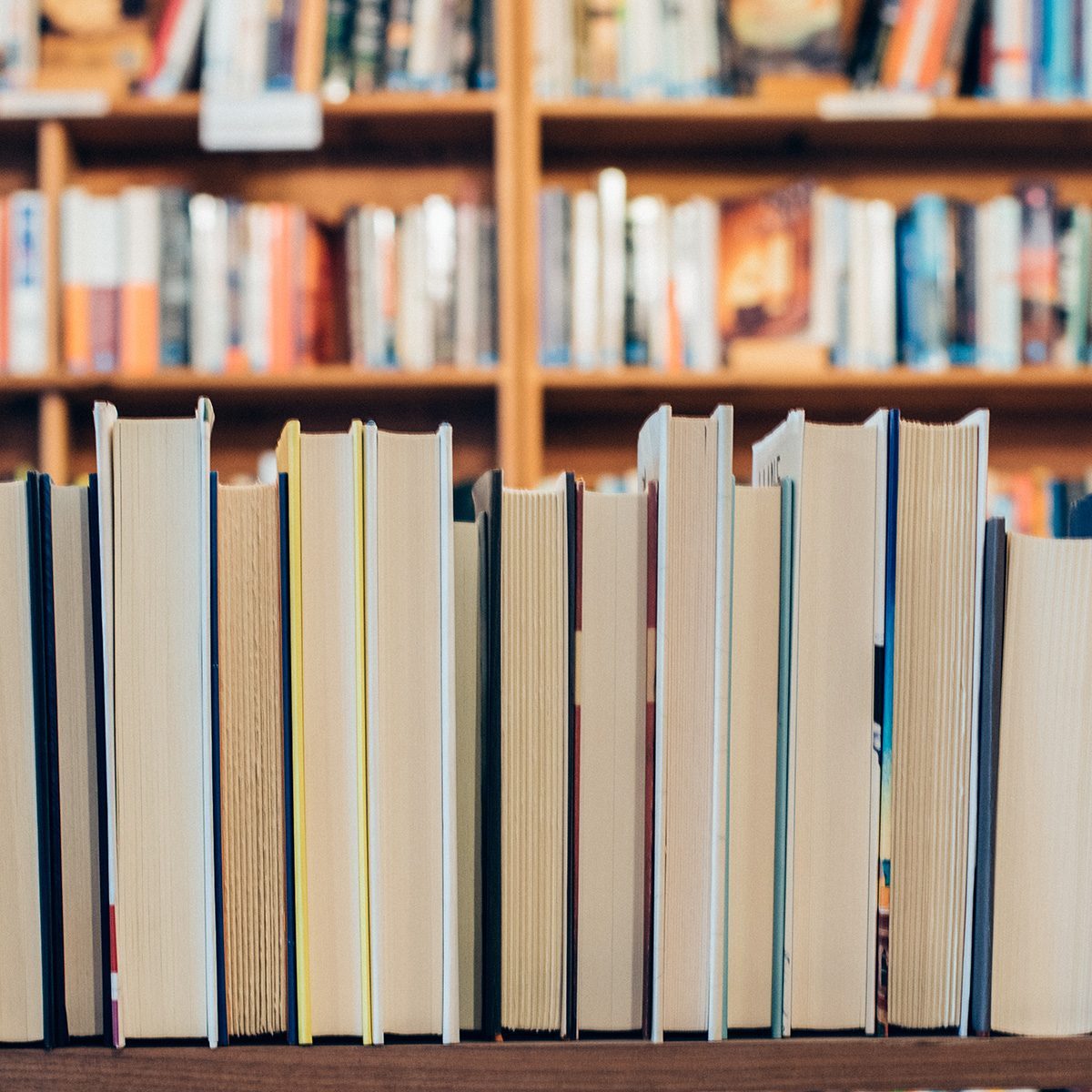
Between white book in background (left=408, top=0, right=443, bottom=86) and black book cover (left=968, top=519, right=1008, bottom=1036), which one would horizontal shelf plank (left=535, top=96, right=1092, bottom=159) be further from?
black book cover (left=968, top=519, right=1008, bottom=1036)

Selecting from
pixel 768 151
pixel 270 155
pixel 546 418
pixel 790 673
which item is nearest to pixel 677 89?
pixel 768 151

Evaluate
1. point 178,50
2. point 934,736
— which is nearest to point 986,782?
point 934,736

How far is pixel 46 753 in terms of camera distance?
1.73ft

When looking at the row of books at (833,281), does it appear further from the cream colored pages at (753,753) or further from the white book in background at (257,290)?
the cream colored pages at (753,753)

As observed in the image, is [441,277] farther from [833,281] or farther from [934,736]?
[934,736]

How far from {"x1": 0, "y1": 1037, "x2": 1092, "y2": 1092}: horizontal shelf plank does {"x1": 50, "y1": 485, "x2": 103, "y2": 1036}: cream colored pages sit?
3 cm

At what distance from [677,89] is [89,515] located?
1.58m

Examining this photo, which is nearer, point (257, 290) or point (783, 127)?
point (257, 290)

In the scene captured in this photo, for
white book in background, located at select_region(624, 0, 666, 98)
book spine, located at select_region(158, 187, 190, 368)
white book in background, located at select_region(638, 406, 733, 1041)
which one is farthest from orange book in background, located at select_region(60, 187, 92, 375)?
white book in background, located at select_region(638, 406, 733, 1041)

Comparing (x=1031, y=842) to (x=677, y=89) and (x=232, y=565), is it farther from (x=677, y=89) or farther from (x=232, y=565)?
(x=677, y=89)

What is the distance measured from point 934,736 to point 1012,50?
168 centimetres

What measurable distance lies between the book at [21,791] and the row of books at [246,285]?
1.35 m

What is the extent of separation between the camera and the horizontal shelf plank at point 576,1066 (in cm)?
52

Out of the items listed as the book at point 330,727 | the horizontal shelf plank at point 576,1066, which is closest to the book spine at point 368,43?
the book at point 330,727
